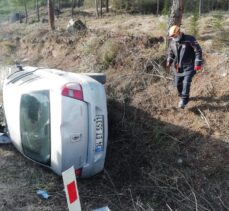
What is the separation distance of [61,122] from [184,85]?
2806mm

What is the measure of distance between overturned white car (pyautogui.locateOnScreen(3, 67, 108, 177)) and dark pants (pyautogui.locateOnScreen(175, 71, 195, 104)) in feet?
6.29

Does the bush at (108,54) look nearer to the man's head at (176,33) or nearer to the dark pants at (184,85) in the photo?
the dark pants at (184,85)

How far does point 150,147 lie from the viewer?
272 inches

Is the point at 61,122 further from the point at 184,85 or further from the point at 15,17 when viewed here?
the point at 15,17

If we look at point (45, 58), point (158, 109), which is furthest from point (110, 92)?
point (45, 58)

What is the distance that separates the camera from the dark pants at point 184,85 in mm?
6988

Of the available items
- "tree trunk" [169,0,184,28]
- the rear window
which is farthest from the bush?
the rear window

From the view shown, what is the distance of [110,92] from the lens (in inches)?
340

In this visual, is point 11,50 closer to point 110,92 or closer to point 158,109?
point 110,92

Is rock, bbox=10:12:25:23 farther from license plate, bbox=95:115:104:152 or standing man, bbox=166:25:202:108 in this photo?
license plate, bbox=95:115:104:152

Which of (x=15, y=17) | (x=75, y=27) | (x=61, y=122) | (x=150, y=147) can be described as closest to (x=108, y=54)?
(x=150, y=147)

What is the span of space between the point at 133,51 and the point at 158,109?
8.31ft

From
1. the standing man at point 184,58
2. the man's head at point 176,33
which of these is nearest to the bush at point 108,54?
the standing man at point 184,58

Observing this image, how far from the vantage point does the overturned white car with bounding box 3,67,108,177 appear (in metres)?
5.50
